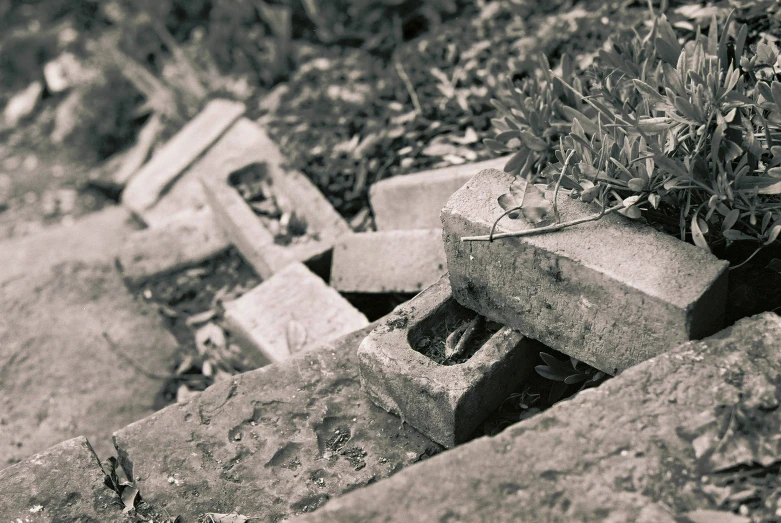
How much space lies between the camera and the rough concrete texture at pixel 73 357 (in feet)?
8.61

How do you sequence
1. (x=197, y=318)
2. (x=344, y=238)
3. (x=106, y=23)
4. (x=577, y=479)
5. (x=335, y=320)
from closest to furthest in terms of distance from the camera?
(x=577, y=479), (x=335, y=320), (x=344, y=238), (x=197, y=318), (x=106, y=23)

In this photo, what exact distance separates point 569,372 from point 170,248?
2145 mm

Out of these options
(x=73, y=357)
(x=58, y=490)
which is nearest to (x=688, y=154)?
(x=58, y=490)

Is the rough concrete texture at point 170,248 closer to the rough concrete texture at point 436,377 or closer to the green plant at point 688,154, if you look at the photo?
the rough concrete texture at point 436,377

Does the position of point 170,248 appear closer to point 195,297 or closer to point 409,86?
point 195,297

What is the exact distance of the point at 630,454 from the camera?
133 cm

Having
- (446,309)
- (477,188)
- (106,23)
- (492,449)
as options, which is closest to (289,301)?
(446,309)

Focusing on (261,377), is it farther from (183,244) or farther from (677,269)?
(183,244)

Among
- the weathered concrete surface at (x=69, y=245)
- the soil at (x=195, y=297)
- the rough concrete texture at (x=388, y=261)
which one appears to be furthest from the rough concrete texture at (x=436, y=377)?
the weathered concrete surface at (x=69, y=245)

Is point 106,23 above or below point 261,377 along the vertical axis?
above

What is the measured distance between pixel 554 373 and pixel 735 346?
1.48ft

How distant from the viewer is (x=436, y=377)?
1.69 metres

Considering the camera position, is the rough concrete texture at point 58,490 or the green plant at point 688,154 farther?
the rough concrete texture at point 58,490

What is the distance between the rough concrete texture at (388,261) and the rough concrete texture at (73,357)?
0.88 metres
